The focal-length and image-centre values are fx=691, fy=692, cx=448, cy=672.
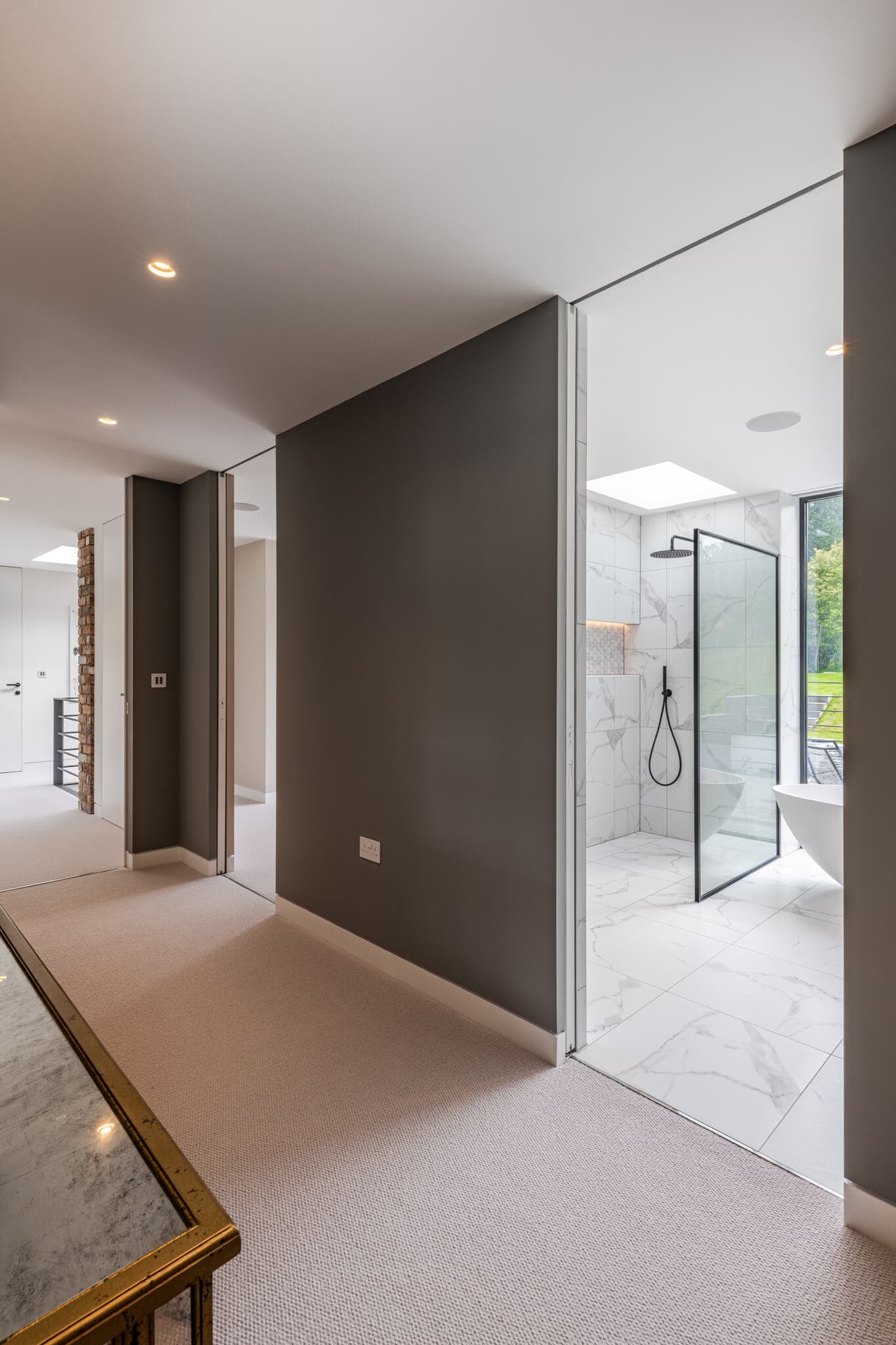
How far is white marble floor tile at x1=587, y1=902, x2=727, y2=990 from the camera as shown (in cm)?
298

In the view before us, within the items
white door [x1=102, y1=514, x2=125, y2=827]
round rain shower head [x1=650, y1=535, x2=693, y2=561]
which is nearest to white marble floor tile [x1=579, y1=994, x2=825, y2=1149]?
round rain shower head [x1=650, y1=535, x2=693, y2=561]

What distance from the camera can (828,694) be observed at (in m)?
4.93

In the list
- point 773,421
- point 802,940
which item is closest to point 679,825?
point 802,940

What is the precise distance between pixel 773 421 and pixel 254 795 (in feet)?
18.4

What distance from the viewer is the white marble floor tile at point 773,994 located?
2.52 meters

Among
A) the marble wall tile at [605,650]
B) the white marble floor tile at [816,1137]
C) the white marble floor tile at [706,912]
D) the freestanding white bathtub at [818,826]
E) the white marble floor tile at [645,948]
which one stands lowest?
the white marble floor tile at [816,1137]

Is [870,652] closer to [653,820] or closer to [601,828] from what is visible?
[601,828]

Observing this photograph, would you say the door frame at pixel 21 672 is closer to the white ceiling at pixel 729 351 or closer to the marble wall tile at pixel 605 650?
the marble wall tile at pixel 605 650

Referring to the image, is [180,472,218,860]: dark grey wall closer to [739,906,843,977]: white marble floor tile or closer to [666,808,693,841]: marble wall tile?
[739,906,843,977]: white marble floor tile

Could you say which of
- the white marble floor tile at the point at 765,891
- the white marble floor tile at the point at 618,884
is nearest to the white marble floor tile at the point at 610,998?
the white marble floor tile at the point at 618,884

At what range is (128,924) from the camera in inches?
137

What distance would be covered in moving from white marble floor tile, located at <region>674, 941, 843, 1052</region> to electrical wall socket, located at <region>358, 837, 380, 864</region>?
1.35 metres

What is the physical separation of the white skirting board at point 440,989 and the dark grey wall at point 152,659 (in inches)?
59.1

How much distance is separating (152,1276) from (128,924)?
2913 millimetres
